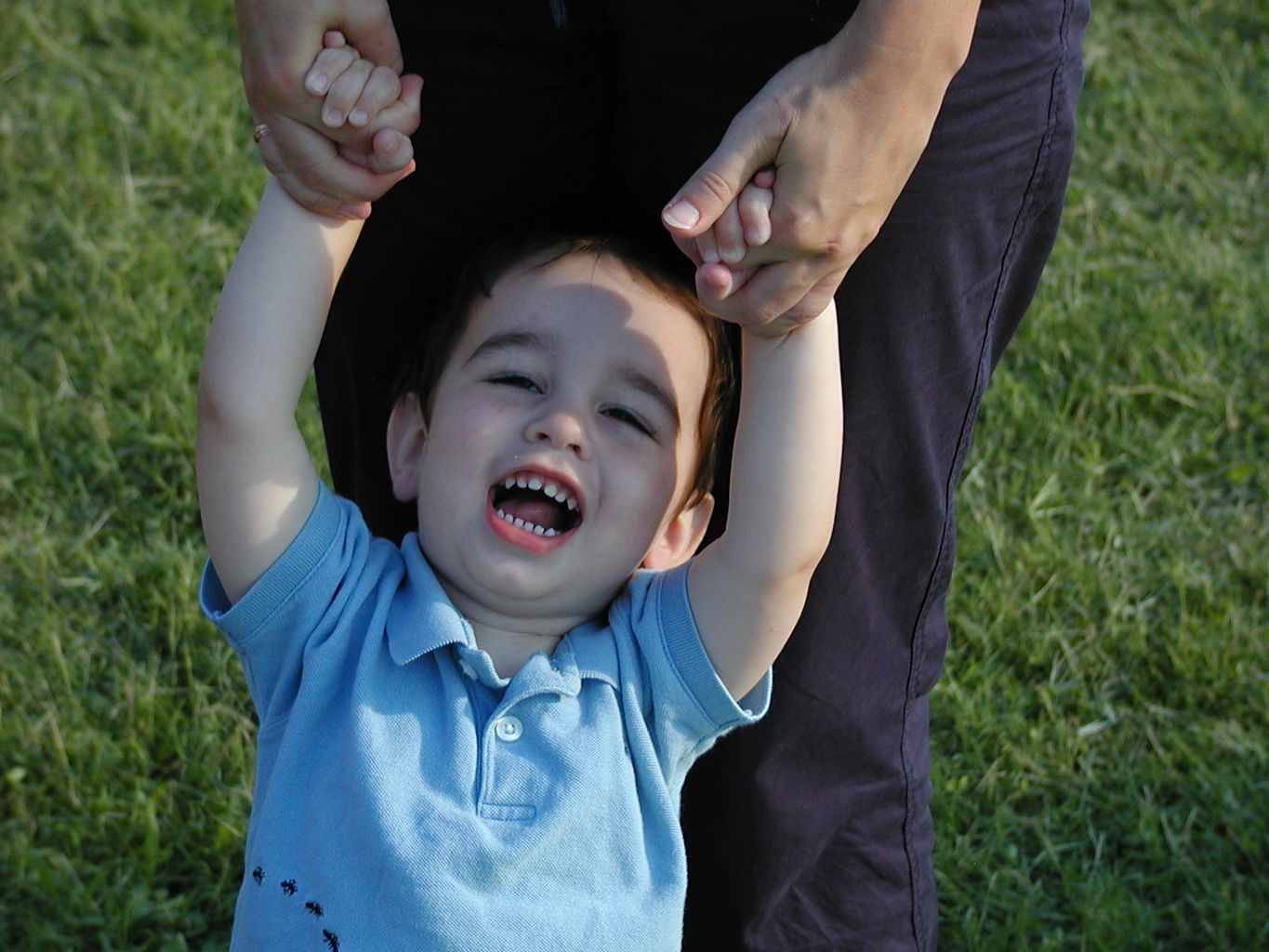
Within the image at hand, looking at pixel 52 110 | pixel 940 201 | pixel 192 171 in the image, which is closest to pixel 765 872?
pixel 940 201

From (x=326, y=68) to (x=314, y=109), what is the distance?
0.05 meters

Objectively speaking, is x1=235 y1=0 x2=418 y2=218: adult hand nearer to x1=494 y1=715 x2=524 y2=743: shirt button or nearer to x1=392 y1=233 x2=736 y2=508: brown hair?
x1=392 y1=233 x2=736 y2=508: brown hair

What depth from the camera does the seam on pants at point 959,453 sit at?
1884 millimetres

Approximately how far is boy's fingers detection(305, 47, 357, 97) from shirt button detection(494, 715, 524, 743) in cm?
74

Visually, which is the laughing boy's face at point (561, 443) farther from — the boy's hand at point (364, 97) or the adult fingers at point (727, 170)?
the adult fingers at point (727, 170)

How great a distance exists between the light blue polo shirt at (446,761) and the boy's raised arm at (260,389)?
0.04m

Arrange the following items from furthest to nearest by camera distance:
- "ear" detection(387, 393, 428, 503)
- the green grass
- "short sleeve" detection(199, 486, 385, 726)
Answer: the green grass < "ear" detection(387, 393, 428, 503) < "short sleeve" detection(199, 486, 385, 726)

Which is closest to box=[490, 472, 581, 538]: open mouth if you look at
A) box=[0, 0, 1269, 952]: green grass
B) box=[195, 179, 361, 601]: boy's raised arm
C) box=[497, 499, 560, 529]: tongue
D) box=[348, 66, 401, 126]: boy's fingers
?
box=[497, 499, 560, 529]: tongue

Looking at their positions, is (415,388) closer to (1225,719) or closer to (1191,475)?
(1225,719)

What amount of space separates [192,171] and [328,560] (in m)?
2.52

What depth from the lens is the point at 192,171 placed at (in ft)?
13.5

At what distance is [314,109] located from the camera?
1.79 metres

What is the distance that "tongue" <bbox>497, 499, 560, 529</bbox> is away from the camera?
195 cm

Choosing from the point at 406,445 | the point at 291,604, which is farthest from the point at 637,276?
the point at 291,604
